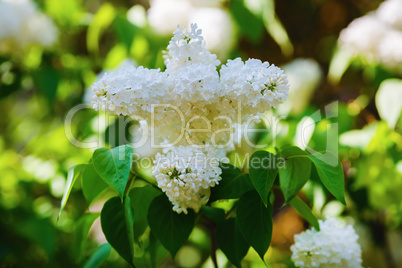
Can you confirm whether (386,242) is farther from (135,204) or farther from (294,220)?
(135,204)

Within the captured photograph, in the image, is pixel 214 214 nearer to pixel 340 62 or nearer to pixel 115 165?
pixel 115 165

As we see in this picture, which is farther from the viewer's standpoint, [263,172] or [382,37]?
[382,37]

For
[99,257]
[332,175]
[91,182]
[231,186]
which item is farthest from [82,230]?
[332,175]

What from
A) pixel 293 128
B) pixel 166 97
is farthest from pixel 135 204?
pixel 293 128

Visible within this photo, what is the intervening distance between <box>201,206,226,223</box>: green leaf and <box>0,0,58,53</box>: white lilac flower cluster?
90 cm

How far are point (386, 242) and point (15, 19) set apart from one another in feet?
4.27

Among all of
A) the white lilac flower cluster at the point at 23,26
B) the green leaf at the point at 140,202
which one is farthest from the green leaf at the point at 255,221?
the white lilac flower cluster at the point at 23,26

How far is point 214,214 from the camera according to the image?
0.55m

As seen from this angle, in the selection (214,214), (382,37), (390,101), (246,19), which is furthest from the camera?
(246,19)

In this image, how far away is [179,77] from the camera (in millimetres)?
456

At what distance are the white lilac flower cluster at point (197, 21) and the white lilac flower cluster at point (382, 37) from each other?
0.33 m

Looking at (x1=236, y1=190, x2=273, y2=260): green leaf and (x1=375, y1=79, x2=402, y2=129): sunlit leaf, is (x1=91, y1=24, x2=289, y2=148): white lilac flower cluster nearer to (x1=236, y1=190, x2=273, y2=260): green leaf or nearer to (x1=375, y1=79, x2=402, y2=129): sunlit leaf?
(x1=236, y1=190, x2=273, y2=260): green leaf

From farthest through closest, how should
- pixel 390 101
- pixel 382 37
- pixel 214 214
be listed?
1. pixel 382 37
2. pixel 390 101
3. pixel 214 214

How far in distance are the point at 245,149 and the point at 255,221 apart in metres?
0.48
